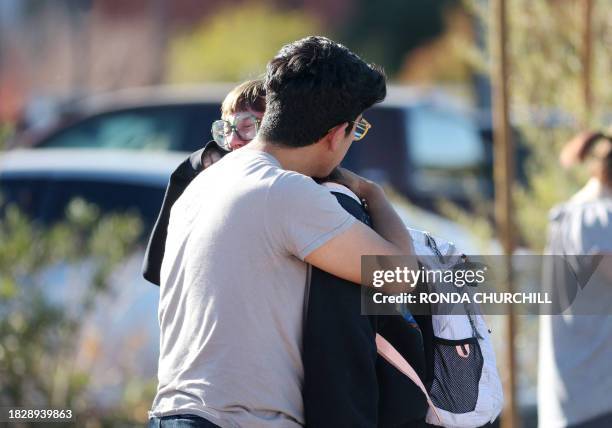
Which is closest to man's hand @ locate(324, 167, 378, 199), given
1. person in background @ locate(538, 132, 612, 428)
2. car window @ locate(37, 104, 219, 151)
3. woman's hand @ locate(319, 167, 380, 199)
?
woman's hand @ locate(319, 167, 380, 199)

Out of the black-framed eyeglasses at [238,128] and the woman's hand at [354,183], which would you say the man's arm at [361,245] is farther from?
the black-framed eyeglasses at [238,128]

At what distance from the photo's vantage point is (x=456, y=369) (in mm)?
2629

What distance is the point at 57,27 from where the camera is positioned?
19.1m

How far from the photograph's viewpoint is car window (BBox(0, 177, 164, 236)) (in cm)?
603

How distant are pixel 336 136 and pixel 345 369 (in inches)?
20.4

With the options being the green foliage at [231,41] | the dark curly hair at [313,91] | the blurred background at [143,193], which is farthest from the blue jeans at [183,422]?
the green foliage at [231,41]

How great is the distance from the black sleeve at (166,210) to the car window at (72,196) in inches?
122

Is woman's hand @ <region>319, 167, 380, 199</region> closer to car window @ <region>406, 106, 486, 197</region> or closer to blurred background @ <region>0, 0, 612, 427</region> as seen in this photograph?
blurred background @ <region>0, 0, 612, 427</region>

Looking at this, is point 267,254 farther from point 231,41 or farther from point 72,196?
point 231,41

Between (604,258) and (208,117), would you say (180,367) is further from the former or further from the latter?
(208,117)

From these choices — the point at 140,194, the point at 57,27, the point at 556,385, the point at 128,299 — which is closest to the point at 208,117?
the point at 140,194

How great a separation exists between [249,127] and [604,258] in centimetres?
151

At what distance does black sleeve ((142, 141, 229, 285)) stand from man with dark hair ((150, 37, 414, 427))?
33 centimetres

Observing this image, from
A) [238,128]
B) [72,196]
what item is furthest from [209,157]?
[72,196]
